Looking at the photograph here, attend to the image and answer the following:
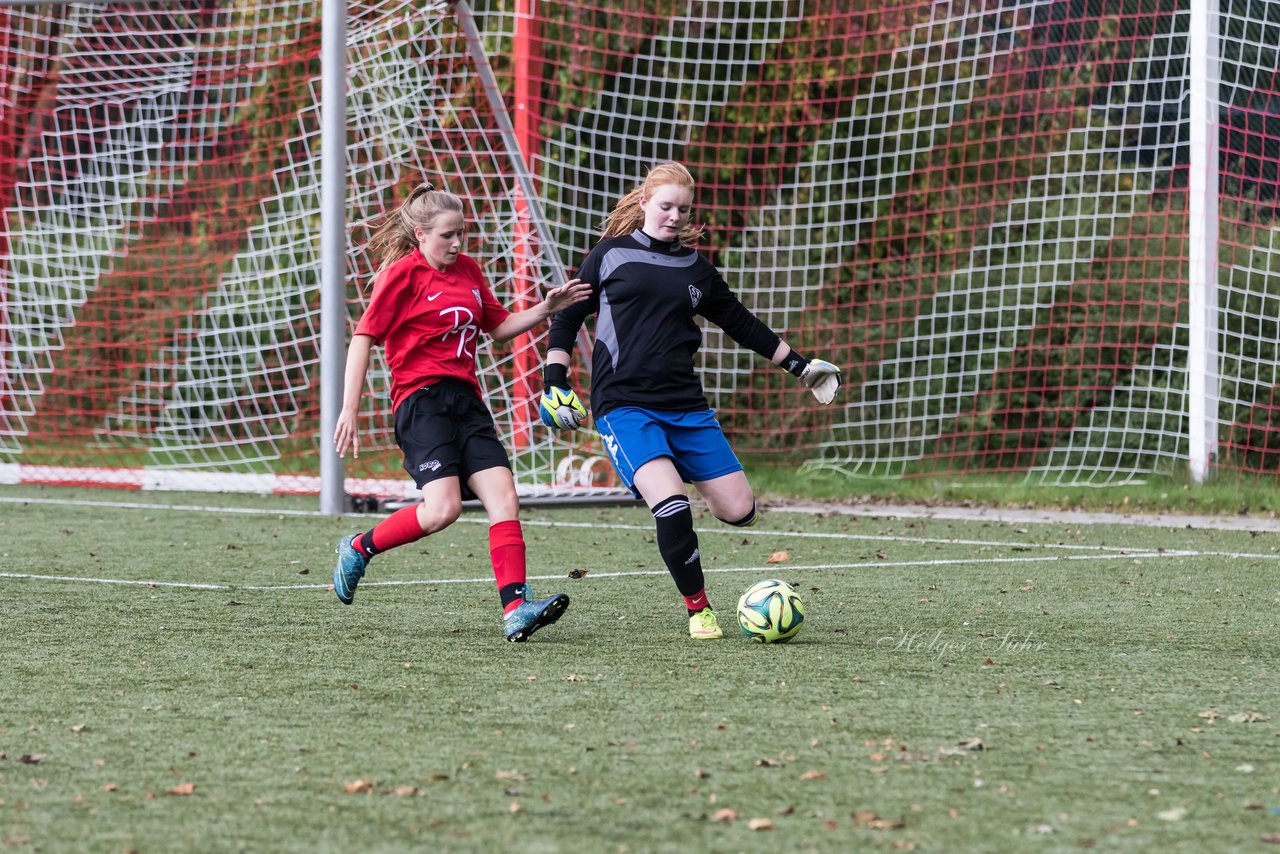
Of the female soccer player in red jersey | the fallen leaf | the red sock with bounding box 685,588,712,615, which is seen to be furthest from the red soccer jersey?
the fallen leaf

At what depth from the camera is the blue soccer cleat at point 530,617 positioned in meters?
4.83

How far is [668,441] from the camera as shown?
5.17 m

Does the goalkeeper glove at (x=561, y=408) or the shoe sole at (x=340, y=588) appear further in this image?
the shoe sole at (x=340, y=588)

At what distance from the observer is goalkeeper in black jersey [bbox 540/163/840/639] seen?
507 centimetres

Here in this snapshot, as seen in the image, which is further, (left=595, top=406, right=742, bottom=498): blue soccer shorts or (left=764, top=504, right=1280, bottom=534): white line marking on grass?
(left=764, top=504, right=1280, bottom=534): white line marking on grass

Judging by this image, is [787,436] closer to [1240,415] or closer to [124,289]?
[1240,415]

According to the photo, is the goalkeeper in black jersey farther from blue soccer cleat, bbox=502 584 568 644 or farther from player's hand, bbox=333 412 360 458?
player's hand, bbox=333 412 360 458

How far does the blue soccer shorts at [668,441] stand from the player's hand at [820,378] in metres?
0.35

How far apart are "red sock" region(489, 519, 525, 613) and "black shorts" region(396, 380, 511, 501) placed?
25 centimetres

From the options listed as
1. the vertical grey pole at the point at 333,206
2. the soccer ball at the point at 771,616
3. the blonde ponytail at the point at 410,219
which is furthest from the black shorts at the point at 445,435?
the vertical grey pole at the point at 333,206

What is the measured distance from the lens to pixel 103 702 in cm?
396

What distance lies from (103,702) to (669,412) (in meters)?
1.98

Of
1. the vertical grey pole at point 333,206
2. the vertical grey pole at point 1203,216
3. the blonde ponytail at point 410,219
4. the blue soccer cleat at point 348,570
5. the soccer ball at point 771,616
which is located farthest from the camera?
the vertical grey pole at point 1203,216

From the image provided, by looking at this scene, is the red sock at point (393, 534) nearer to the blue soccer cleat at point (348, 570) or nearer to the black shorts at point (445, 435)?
the blue soccer cleat at point (348, 570)
